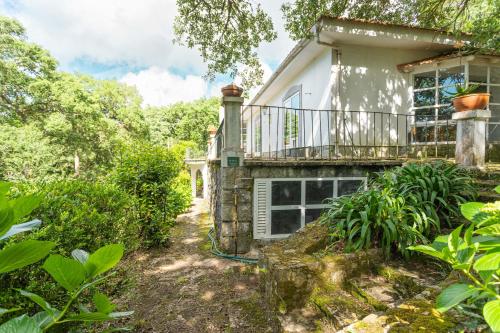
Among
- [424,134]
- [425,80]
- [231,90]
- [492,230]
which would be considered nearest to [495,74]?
[425,80]

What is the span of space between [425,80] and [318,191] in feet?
14.9

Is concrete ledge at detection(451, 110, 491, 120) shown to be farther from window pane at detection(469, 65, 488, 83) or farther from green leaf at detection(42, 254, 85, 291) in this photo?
green leaf at detection(42, 254, 85, 291)

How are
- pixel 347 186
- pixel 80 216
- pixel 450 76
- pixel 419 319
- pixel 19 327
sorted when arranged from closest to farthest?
pixel 19 327, pixel 419 319, pixel 80 216, pixel 347 186, pixel 450 76

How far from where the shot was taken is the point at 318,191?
17.8 feet

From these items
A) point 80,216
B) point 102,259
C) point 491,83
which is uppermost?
point 491,83

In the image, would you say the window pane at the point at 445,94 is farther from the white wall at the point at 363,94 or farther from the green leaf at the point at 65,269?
the green leaf at the point at 65,269

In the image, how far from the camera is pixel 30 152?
1115 cm

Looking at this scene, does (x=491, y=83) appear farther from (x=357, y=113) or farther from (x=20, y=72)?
(x=20, y=72)

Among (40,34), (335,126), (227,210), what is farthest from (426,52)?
(40,34)

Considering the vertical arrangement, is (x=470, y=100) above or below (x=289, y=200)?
above

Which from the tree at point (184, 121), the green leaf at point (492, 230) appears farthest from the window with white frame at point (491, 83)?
the tree at point (184, 121)

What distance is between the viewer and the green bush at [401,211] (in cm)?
289

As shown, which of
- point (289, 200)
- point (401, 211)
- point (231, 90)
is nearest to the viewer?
point (401, 211)

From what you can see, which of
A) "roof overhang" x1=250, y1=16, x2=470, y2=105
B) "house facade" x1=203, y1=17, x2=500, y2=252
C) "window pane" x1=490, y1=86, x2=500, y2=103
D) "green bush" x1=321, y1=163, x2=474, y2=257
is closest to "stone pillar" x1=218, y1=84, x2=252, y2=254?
"house facade" x1=203, y1=17, x2=500, y2=252
